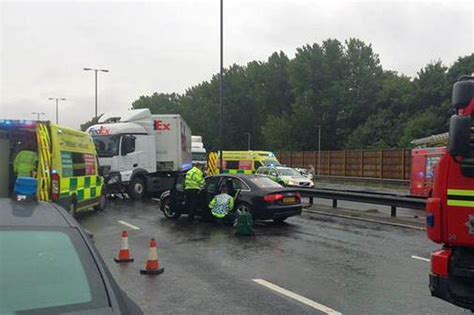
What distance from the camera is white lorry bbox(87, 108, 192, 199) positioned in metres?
22.1

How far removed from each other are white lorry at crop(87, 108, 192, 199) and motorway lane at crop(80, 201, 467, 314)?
7.99 meters

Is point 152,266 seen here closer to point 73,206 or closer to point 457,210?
point 457,210

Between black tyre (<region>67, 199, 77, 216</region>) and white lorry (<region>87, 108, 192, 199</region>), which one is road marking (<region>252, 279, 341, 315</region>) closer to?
black tyre (<region>67, 199, 77, 216</region>)

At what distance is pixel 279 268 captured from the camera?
8.73m

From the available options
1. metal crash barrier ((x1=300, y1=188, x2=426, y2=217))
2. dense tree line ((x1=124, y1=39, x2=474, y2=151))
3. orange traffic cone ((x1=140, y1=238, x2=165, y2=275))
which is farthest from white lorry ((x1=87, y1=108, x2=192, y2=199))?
dense tree line ((x1=124, y1=39, x2=474, y2=151))

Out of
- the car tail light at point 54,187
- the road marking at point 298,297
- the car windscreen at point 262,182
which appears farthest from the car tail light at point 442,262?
the car tail light at point 54,187

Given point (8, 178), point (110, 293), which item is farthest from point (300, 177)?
point (110, 293)

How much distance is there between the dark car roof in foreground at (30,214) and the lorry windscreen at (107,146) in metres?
18.7

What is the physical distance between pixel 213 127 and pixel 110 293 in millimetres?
94131

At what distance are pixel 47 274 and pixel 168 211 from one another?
12.9 meters

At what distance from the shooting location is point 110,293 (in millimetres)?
2990

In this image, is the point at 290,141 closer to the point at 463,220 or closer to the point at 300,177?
the point at 300,177

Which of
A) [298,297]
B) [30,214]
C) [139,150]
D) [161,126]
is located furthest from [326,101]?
[30,214]

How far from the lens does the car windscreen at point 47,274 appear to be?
286 centimetres
